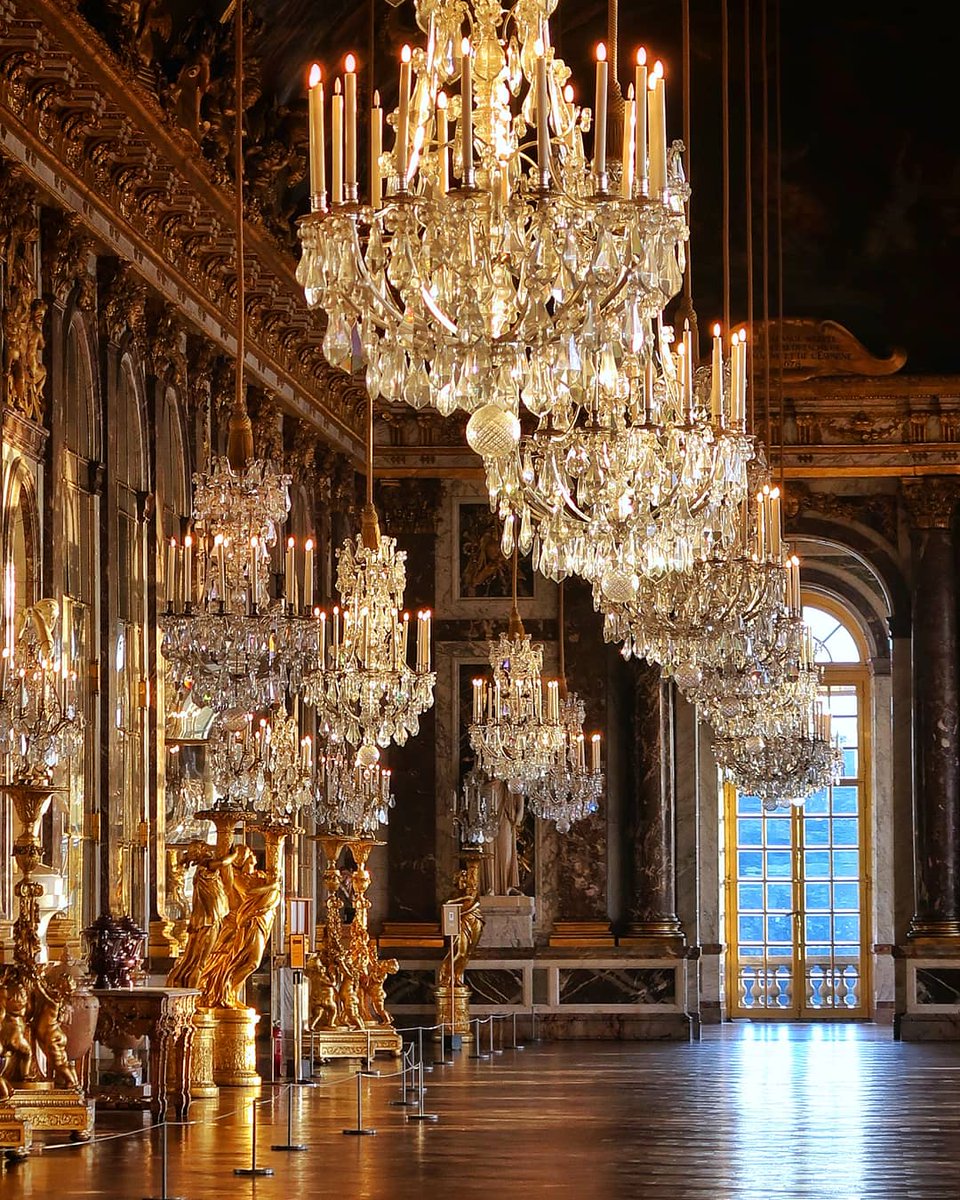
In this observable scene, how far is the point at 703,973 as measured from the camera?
95.1ft

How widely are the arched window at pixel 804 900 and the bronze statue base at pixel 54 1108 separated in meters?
17.8

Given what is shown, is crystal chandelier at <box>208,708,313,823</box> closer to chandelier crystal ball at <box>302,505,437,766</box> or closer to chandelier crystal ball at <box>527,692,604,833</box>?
chandelier crystal ball at <box>302,505,437,766</box>

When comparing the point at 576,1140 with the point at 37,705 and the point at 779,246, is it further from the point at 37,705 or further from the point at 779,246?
the point at 779,246


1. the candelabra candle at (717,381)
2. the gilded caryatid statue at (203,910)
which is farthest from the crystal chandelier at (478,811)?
the candelabra candle at (717,381)

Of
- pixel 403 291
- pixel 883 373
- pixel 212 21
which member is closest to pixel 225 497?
pixel 403 291

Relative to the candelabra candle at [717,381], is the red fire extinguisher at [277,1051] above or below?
below

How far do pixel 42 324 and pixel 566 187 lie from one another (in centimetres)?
723

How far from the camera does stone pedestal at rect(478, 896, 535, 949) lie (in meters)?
26.0

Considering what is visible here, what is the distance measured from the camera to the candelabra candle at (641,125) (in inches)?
330

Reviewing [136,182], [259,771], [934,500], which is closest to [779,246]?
[934,500]

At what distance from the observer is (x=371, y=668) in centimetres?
1515

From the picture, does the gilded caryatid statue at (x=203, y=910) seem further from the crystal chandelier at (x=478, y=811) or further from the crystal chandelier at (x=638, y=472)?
the crystal chandelier at (x=478, y=811)

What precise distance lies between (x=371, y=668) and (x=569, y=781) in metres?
8.33

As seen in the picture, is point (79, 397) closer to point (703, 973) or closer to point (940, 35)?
point (940, 35)
